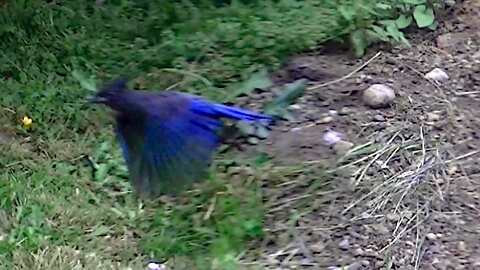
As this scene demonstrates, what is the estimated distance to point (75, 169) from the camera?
3.30m

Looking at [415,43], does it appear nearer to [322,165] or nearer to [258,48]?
[258,48]

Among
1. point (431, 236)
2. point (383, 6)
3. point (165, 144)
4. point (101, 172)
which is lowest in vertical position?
point (101, 172)

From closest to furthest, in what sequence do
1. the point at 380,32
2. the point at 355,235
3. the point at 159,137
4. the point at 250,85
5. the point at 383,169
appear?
the point at 159,137
the point at 355,235
the point at 383,169
the point at 250,85
the point at 380,32

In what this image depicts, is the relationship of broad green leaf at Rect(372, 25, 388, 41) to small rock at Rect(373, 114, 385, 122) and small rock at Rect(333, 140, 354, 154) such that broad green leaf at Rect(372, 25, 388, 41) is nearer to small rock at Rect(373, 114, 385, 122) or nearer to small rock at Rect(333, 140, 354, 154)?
small rock at Rect(373, 114, 385, 122)

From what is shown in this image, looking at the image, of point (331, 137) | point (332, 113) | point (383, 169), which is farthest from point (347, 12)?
point (383, 169)

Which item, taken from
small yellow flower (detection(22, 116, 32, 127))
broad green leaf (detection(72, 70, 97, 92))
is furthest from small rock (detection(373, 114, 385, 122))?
small yellow flower (detection(22, 116, 32, 127))

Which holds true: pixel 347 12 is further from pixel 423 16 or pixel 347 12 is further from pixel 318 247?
pixel 318 247

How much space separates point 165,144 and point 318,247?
1.70ft

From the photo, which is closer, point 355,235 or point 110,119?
point 355,235

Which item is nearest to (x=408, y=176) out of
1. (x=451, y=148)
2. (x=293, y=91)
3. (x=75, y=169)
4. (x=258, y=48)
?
(x=451, y=148)

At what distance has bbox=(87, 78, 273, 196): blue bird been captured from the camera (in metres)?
2.76

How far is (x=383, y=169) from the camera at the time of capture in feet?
10.00

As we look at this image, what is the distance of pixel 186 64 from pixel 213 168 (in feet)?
2.19

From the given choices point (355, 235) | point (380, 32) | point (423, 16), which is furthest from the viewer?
point (423, 16)
